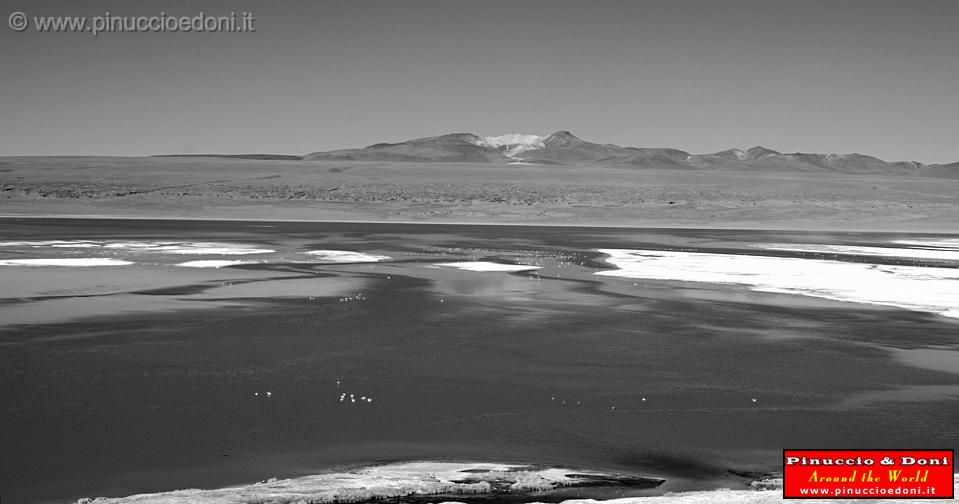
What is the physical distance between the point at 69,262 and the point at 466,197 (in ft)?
153

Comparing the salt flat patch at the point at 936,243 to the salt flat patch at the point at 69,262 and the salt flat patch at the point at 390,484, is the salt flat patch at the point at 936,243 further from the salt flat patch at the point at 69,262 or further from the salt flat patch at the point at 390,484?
the salt flat patch at the point at 390,484

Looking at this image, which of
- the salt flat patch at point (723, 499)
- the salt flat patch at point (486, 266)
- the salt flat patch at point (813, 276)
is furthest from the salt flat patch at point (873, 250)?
the salt flat patch at point (723, 499)

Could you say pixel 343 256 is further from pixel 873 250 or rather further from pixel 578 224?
pixel 578 224

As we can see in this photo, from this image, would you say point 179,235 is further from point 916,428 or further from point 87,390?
point 916,428

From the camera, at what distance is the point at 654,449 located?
7750mm

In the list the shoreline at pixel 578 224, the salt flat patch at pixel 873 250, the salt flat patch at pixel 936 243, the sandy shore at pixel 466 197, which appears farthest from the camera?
the sandy shore at pixel 466 197

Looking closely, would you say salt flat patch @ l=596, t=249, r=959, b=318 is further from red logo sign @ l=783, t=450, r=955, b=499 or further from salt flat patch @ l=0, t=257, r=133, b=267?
salt flat patch @ l=0, t=257, r=133, b=267

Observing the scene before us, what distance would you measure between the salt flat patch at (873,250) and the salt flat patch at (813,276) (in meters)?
3.79

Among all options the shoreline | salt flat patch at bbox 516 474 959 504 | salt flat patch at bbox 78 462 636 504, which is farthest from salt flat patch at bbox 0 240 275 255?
salt flat patch at bbox 516 474 959 504

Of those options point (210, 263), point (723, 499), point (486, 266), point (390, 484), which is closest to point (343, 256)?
point (210, 263)

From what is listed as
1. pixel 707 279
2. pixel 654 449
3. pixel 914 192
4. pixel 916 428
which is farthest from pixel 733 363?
pixel 914 192

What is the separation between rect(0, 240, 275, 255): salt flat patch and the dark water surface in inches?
295

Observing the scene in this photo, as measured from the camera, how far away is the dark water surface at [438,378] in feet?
24.7

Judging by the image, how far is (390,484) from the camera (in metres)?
6.67
